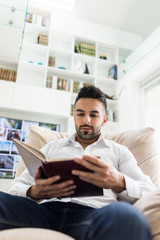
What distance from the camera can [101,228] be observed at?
20.8 inches

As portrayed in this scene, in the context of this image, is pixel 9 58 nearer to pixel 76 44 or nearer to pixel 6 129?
pixel 6 129

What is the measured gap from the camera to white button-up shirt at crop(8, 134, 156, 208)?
2.95ft

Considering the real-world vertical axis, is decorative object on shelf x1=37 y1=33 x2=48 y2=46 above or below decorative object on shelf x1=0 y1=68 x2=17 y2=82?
above

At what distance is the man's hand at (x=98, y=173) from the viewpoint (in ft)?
2.25

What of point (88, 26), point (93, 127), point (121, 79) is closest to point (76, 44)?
point (88, 26)

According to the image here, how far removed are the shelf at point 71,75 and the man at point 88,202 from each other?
2.34 meters

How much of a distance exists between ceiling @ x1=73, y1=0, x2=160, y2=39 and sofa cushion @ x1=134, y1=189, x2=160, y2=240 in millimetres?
3458

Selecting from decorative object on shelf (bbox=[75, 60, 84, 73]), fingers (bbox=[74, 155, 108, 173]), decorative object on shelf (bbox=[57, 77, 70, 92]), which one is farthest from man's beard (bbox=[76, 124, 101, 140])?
decorative object on shelf (bbox=[75, 60, 84, 73])

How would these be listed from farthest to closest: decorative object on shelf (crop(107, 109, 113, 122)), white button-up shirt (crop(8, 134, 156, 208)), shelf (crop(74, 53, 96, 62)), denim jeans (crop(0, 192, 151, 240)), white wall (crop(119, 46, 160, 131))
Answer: shelf (crop(74, 53, 96, 62))
decorative object on shelf (crop(107, 109, 113, 122))
white wall (crop(119, 46, 160, 131))
white button-up shirt (crop(8, 134, 156, 208))
denim jeans (crop(0, 192, 151, 240))

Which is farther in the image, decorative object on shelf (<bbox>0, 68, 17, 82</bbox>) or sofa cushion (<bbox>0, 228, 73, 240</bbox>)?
decorative object on shelf (<bbox>0, 68, 17, 82</bbox>)

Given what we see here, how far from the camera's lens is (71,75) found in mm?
3506

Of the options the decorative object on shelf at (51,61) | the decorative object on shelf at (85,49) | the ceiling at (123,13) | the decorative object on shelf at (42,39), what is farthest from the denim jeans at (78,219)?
the ceiling at (123,13)

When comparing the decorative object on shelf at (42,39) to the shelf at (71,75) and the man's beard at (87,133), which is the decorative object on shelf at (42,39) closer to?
the shelf at (71,75)

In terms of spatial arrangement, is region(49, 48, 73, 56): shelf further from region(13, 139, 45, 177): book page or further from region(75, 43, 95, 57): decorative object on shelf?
region(13, 139, 45, 177): book page
